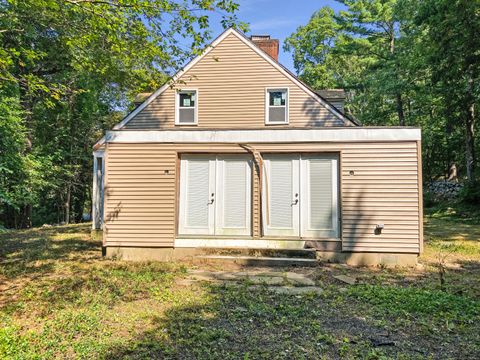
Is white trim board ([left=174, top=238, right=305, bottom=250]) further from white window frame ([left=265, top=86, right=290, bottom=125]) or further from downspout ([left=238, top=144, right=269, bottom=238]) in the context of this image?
white window frame ([left=265, top=86, right=290, bottom=125])

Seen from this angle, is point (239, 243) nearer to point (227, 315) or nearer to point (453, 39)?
point (227, 315)

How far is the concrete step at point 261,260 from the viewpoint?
25.6 feet

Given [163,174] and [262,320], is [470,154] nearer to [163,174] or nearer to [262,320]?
[163,174]

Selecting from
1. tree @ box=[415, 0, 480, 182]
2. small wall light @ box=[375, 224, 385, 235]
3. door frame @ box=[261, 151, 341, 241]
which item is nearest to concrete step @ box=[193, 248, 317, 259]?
door frame @ box=[261, 151, 341, 241]

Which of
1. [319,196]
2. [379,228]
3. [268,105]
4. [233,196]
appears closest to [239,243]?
[233,196]

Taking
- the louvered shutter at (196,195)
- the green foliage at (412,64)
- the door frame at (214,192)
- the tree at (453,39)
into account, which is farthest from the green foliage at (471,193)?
the louvered shutter at (196,195)

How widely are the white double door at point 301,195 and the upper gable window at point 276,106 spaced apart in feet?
10.1

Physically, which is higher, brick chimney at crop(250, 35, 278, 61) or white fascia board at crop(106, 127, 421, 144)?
brick chimney at crop(250, 35, 278, 61)

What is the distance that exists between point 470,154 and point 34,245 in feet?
70.5

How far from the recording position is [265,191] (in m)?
8.73

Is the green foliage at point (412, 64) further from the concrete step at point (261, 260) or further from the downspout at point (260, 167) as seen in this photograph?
the concrete step at point (261, 260)

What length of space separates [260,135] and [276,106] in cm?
329

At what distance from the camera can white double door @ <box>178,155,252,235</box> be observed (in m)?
8.81

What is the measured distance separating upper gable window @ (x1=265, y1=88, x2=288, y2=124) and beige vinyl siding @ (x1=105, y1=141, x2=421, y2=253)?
10.2 ft
